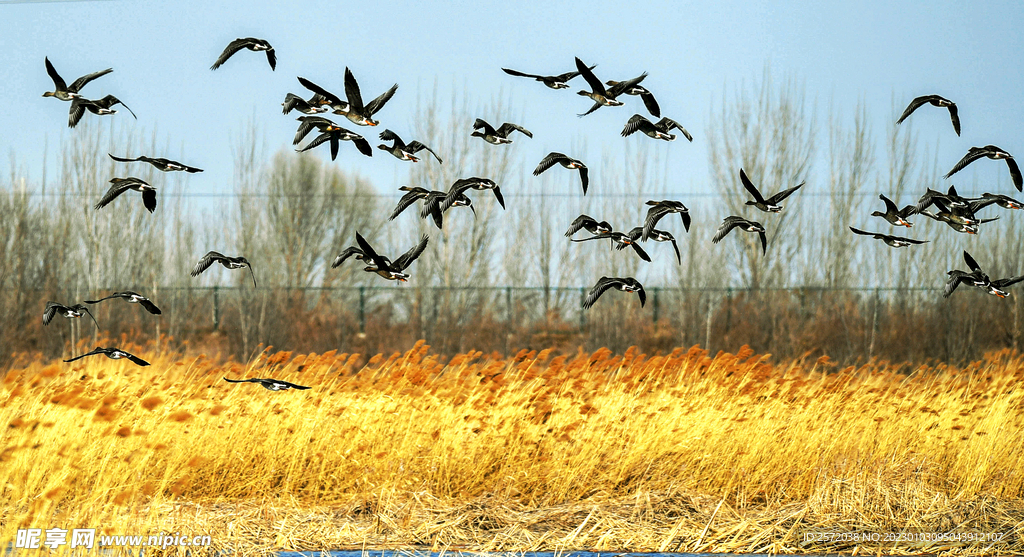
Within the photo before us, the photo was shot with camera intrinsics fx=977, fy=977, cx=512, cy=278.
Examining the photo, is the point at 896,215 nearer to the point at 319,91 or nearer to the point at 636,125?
the point at 636,125

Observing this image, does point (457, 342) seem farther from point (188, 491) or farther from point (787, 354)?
point (188, 491)

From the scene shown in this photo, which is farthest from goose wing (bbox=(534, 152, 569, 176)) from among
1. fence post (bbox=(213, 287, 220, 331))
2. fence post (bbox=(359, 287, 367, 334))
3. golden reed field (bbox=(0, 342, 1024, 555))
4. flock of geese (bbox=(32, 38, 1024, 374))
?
fence post (bbox=(213, 287, 220, 331))

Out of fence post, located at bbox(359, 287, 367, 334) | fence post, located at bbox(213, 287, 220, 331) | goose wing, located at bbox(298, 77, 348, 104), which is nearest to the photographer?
goose wing, located at bbox(298, 77, 348, 104)

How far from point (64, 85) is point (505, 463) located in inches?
159

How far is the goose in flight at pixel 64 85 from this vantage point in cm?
623

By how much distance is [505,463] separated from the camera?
292 inches

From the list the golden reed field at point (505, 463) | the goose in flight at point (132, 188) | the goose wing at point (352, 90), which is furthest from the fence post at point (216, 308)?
the goose wing at point (352, 90)

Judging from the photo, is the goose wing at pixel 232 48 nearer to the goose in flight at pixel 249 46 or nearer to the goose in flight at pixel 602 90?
the goose in flight at pixel 249 46

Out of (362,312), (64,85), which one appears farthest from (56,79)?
(362,312)

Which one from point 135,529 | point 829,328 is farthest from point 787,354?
point 135,529

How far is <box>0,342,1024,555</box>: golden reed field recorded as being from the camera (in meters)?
6.34

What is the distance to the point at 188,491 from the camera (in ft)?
23.8

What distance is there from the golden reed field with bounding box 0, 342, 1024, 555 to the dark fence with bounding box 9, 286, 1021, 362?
10.3 m

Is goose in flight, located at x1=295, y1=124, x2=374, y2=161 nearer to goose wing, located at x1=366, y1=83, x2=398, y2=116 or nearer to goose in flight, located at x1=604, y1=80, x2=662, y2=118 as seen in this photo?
goose wing, located at x1=366, y1=83, x2=398, y2=116
